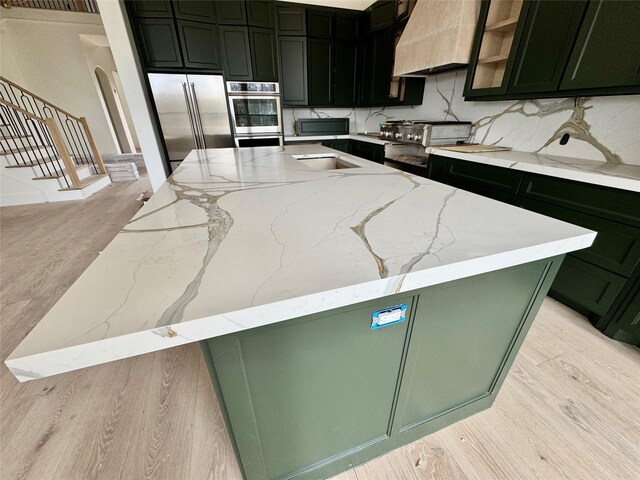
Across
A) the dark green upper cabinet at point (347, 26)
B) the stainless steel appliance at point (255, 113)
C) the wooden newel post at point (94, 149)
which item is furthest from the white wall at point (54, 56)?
the dark green upper cabinet at point (347, 26)

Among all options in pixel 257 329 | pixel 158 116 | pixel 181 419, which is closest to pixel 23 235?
pixel 158 116

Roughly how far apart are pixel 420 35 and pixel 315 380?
3.08 meters

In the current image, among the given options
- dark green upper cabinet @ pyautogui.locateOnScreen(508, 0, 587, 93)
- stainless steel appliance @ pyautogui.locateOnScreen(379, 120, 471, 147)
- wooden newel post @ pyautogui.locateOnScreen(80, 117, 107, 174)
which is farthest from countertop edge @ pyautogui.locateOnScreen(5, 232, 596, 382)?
wooden newel post @ pyautogui.locateOnScreen(80, 117, 107, 174)

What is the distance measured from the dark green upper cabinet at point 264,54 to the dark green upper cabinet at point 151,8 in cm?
90

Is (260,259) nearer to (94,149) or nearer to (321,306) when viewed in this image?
(321,306)

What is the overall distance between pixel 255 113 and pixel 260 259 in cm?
354

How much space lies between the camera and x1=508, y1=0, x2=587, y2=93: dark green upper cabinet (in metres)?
1.69

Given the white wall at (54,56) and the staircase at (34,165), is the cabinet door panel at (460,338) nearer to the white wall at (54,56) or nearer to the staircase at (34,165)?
the staircase at (34,165)

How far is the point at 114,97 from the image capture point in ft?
24.6

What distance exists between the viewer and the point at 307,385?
Answer: 77 centimetres

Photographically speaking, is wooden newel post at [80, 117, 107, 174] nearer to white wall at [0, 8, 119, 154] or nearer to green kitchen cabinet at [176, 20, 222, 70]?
white wall at [0, 8, 119, 154]

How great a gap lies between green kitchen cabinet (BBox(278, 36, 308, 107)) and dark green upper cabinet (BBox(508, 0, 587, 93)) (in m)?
2.66

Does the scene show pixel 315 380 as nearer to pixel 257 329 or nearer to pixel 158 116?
pixel 257 329

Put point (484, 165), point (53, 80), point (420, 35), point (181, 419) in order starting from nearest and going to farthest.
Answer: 1. point (181, 419)
2. point (484, 165)
3. point (420, 35)
4. point (53, 80)
